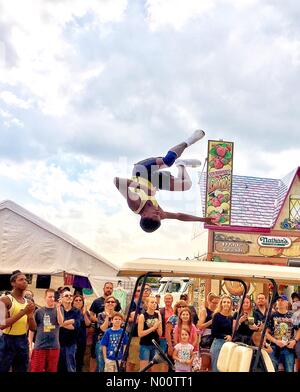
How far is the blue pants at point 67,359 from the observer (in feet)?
22.4

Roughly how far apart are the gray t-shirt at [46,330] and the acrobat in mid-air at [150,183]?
2.11 metres

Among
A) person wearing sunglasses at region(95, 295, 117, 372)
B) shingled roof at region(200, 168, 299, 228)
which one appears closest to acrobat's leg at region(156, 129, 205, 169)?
person wearing sunglasses at region(95, 295, 117, 372)

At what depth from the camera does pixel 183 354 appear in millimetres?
6348

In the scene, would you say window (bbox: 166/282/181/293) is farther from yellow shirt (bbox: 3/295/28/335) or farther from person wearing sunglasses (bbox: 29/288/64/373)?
yellow shirt (bbox: 3/295/28/335)

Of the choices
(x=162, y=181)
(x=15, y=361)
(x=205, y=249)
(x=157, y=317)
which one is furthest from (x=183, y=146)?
(x=205, y=249)

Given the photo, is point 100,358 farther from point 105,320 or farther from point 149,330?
point 149,330

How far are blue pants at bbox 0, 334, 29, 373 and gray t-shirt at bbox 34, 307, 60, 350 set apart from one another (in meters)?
0.55

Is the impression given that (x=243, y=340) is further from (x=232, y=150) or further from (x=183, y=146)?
(x=232, y=150)

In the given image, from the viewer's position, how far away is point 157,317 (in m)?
6.91

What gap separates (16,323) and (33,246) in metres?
5.39

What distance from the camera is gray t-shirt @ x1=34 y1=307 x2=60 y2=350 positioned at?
21.3 ft

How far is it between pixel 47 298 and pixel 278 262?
499 inches

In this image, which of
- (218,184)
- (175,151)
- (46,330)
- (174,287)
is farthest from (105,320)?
(218,184)

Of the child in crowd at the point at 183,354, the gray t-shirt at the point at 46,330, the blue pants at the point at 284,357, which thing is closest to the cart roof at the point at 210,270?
the child in crowd at the point at 183,354
